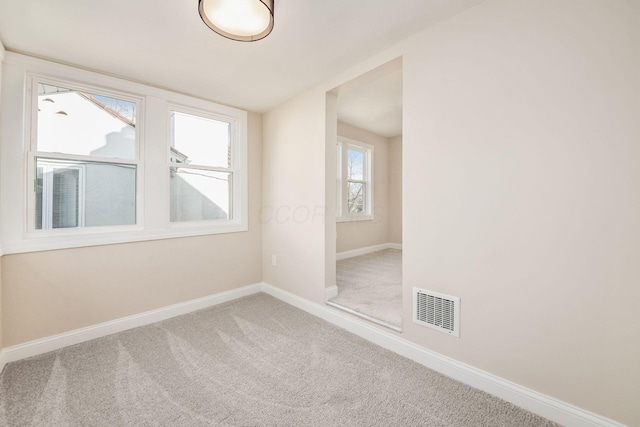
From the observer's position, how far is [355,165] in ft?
17.2

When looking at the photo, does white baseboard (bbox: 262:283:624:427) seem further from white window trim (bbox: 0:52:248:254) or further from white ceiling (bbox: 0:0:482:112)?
white ceiling (bbox: 0:0:482:112)

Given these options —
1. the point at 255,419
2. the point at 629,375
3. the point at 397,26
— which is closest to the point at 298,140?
the point at 397,26

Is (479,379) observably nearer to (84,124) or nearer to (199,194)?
(199,194)

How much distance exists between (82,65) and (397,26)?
2682 mm

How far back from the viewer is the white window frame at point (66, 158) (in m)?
2.06

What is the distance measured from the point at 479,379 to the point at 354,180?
400 cm

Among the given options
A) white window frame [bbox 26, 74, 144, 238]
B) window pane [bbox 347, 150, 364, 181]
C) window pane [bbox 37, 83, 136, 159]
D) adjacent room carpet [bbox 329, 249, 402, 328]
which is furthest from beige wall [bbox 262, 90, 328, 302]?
window pane [bbox 347, 150, 364, 181]

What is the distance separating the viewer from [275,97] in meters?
2.91

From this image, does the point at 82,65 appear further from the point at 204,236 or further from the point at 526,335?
the point at 526,335

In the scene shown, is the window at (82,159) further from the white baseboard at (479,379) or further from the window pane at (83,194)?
the white baseboard at (479,379)

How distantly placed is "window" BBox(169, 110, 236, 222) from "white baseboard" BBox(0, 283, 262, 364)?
3.20 feet

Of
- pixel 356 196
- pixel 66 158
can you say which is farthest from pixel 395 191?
pixel 66 158

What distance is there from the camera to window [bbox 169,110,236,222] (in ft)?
9.41

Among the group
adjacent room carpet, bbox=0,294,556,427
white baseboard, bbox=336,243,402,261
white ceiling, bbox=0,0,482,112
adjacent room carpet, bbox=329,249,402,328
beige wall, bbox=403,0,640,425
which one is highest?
white ceiling, bbox=0,0,482,112
